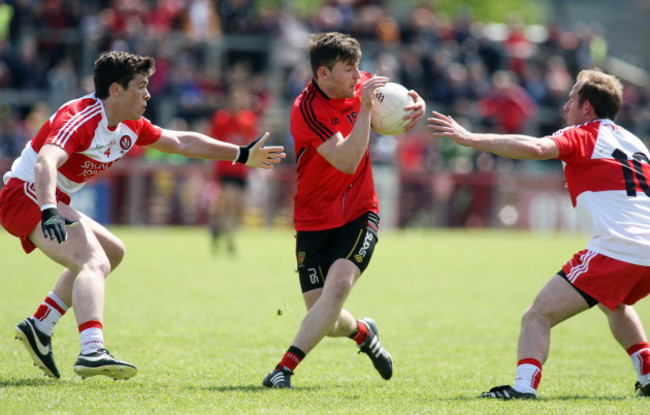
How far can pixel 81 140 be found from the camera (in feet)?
17.3

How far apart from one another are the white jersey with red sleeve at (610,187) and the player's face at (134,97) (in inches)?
100

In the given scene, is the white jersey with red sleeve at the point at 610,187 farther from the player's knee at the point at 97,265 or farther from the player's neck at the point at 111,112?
the player's knee at the point at 97,265

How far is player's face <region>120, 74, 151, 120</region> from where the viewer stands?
5.43m

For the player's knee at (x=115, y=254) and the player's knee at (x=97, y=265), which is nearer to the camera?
the player's knee at (x=97, y=265)

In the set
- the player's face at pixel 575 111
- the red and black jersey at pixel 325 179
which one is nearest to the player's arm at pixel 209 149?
the red and black jersey at pixel 325 179

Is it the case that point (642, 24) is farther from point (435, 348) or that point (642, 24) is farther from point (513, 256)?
point (435, 348)

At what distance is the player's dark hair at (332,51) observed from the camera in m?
5.45

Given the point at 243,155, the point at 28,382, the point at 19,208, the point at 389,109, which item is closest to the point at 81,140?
the point at 19,208

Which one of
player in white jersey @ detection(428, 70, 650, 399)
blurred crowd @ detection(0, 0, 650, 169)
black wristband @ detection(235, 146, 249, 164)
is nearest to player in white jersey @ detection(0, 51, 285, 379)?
black wristband @ detection(235, 146, 249, 164)

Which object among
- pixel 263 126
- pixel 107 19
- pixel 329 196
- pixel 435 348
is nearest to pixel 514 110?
pixel 263 126

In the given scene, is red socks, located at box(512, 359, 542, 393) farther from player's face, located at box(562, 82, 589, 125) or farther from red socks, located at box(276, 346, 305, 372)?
player's face, located at box(562, 82, 589, 125)

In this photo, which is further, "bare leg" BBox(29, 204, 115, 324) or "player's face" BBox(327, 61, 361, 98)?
"player's face" BBox(327, 61, 361, 98)

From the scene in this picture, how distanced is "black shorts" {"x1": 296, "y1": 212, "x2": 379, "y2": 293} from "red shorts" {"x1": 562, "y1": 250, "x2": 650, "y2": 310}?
1307 millimetres

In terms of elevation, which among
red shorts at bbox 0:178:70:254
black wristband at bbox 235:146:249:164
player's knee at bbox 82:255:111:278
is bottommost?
player's knee at bbox 82:255:111:278
